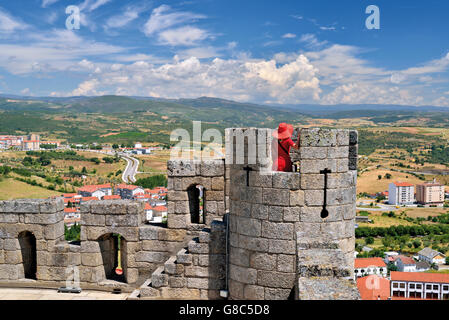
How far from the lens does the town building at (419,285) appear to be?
44750 mm

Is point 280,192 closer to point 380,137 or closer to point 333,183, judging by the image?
point 333,183

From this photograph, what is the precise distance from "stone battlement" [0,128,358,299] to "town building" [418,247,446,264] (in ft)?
216

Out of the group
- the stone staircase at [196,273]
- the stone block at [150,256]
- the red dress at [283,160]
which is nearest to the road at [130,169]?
the stone block at [150,256]

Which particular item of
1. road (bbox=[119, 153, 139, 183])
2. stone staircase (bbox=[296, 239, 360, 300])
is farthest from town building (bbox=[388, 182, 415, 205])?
stone staircase (bbox=[296, 239, 360, 300])

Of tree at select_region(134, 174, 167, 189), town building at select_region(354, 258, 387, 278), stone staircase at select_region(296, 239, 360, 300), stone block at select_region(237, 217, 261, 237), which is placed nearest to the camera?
stone staircase at select_region(296, 239, 360, 300)

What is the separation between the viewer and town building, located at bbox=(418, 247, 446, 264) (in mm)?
64250

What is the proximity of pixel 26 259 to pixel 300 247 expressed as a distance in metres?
7.46

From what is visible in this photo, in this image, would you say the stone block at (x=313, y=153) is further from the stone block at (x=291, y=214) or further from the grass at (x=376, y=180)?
the grass at (x=376, y=180)

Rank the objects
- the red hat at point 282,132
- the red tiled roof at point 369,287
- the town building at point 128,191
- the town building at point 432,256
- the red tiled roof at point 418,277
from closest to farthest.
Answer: the red hat at point 282,132 → the red tiled roof at point 369,287 → the red tiled roof at point 418,277 → the town building at point 432,256 → the town building at point 128,191

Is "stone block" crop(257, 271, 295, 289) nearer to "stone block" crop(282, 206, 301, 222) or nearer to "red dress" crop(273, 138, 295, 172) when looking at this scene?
"stone block" crop(282, 206, 301, 222)

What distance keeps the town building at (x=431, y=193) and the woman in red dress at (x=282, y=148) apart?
111785mm

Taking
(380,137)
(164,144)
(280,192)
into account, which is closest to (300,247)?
(280,192)

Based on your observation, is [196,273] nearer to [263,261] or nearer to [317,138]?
[263,261]
